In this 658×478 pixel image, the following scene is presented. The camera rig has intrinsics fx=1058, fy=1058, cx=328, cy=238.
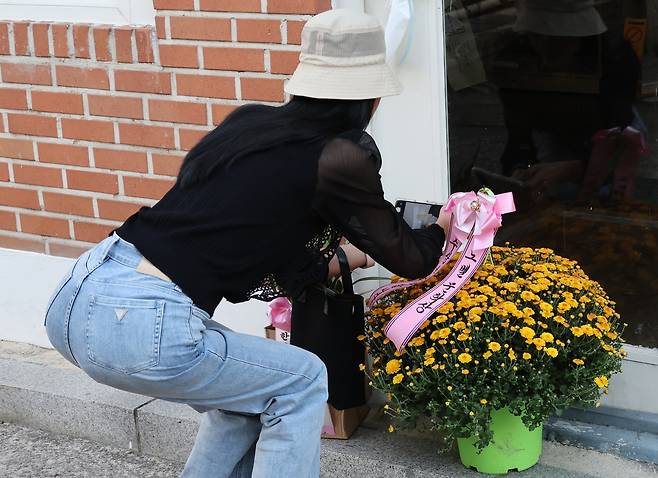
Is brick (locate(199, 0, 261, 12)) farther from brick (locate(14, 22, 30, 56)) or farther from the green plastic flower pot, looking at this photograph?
the green plastic flower pot

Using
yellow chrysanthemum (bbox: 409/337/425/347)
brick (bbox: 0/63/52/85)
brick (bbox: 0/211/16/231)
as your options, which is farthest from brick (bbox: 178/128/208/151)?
yellow chrysanthemum (bbox: 409/337/425/347)

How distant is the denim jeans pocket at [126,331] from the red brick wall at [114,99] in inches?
→ 50.3

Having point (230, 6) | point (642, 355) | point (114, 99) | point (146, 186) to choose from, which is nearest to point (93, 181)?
point (146, 186)

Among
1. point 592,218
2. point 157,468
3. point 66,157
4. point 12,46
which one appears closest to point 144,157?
point 66,157

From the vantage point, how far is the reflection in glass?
336cm

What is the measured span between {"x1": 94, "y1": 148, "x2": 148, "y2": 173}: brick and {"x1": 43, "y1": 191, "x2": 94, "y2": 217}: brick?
0.61ft

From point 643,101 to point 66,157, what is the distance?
223 cm

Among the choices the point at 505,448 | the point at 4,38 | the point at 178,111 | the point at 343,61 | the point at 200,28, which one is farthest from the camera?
the point at 4,38

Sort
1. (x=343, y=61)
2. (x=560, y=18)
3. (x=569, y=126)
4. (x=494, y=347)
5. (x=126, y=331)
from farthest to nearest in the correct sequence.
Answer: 1. (x=569, y=126)
2. (x=560, y=18)
3. (x=494, y=347)
4. (x=343, y=61)
5. (x=126, y=331)

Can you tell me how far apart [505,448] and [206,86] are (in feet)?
5.41

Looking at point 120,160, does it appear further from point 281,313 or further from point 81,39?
point 281,313

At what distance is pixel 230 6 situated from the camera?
3.69 meters

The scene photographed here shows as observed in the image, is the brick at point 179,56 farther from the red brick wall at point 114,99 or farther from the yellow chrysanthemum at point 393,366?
the yellow chrysanthemum at point 393,366

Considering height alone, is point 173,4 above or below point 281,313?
above
